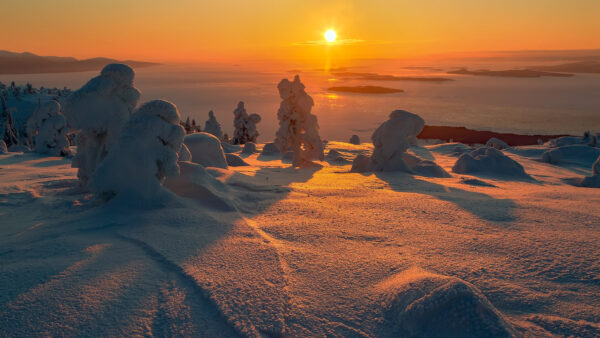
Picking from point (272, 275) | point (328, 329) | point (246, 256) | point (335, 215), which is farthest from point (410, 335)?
point (335, 215)

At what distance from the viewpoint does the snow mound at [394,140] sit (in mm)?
12070

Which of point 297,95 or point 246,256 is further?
point 297,95

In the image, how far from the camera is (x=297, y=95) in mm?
16531

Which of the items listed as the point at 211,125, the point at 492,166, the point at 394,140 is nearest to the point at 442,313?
the point at 394,140

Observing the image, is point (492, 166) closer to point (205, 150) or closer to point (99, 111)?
point (205, 150)

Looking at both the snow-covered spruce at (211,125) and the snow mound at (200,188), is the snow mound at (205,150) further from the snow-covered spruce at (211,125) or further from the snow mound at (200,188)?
the snow-covered spruce at (211,125)

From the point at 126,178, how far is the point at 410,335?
4.42 metres

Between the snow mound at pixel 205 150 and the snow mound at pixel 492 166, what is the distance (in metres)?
9.44

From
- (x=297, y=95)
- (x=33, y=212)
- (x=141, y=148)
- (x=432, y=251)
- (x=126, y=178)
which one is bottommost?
(x=33, y=212)

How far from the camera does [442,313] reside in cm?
221

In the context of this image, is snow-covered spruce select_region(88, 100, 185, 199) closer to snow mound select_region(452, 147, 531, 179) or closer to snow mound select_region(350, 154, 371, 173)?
snow mound select_region(350, 154, 371, 173)

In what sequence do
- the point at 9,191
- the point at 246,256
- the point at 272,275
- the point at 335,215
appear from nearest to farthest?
the point at 272,275 < the point at 246,256 < the point at 335,215 < the point at 9,191

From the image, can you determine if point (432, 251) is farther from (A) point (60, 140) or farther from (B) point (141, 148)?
(A) point (60, 140)

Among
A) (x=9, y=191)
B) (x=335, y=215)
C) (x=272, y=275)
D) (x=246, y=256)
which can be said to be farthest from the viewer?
(x=9, y=191)
